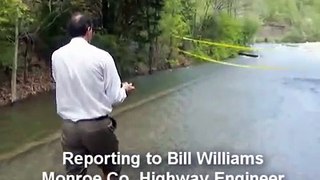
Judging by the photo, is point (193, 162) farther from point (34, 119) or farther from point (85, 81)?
point (34, 119)

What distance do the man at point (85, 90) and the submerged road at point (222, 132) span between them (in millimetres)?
387

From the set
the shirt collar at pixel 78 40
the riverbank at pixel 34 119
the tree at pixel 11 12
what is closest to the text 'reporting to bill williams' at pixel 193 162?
the shirt collar at pixel 78 40

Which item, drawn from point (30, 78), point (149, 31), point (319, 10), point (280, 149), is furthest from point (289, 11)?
point (280, 149)

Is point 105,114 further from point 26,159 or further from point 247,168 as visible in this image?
point 26,159

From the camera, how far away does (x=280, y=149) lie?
752 centimetres

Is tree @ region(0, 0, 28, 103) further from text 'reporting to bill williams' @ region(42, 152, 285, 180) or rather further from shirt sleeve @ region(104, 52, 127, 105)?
shirt sleeve @ region(104, 52, 127, 105)

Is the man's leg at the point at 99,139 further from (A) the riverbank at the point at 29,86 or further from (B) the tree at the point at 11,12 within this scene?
(A) the riverbank at the point at 29,86

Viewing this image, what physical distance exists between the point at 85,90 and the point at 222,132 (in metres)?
5.83

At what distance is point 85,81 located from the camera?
3174mm

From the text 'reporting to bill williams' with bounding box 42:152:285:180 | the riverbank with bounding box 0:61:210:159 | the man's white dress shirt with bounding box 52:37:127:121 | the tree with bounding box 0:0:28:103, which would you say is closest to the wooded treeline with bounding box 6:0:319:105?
the tree with bounding box 0:0:28:103

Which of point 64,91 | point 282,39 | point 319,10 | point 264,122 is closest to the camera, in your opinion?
point 64,91

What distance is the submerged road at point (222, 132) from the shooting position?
6117 millimetres

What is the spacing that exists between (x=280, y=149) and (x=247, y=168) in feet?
5.66

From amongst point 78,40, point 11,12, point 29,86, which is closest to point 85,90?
point 78,40
